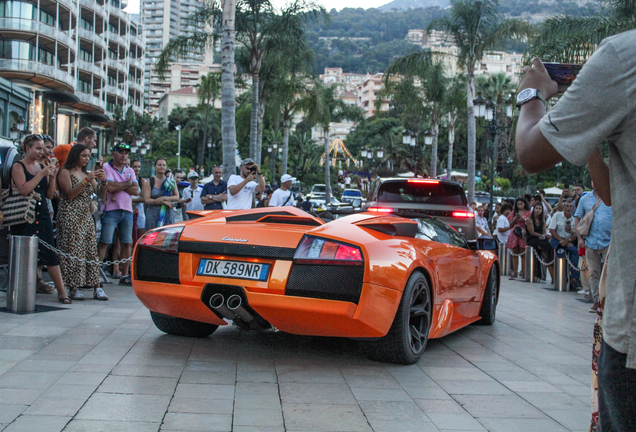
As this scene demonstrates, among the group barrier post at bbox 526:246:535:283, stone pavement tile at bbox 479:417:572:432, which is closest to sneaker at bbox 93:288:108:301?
stone pavement tile at bbox 479:417:572:432

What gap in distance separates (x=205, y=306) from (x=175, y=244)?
0.55m

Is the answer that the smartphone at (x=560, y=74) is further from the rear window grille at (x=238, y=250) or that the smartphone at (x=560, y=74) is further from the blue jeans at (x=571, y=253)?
the blue jeans at (x=571, y=253)

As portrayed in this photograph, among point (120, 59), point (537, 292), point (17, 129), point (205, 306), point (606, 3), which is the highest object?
point (120, 59)

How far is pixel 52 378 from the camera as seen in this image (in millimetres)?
4250

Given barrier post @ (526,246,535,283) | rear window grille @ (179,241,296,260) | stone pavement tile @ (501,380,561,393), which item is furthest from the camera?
barrier post @ (526,246,535,283)

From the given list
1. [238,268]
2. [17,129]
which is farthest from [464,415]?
[17,129]

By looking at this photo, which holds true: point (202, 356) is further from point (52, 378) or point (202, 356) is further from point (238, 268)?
point (52, 378)

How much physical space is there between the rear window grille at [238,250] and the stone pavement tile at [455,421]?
153cm

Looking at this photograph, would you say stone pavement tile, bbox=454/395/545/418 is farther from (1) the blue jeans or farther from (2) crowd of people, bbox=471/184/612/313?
(1) the blue jeans

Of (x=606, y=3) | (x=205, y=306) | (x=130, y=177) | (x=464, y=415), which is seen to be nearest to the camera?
(x=464, y=415)

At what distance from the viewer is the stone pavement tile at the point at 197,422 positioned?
11.3 feet

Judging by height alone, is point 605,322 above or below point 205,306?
above

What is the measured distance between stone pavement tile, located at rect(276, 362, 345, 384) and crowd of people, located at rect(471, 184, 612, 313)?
164 inches

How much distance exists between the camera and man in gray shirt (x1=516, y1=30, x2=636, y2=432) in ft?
5.43
